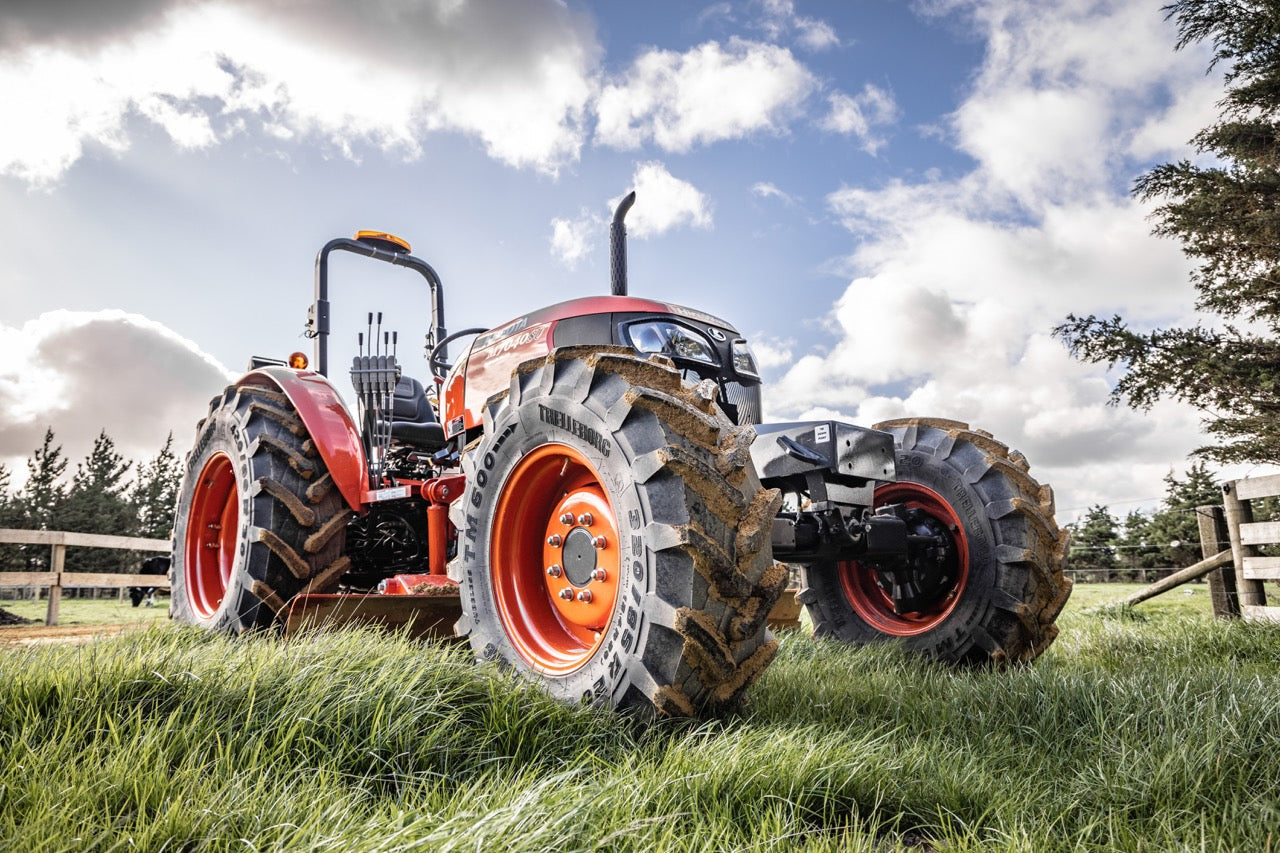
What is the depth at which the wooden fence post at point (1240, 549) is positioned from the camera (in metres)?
6.93

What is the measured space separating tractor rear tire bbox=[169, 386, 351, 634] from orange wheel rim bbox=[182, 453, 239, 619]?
12 cm

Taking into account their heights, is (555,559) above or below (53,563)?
above

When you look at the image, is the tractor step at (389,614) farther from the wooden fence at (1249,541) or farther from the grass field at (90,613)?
the wooden fence at (1249,541)

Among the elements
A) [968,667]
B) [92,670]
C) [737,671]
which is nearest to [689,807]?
[737,671]

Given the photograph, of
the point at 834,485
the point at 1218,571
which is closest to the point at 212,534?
the point at 834,485

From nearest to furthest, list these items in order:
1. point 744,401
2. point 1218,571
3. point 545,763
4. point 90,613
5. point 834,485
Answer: point 545,763
point 834,485
point 744,401
point 1218,571
point 90,613

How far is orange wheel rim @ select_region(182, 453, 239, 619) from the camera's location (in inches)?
191

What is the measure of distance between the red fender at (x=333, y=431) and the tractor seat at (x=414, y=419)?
0.40 meters

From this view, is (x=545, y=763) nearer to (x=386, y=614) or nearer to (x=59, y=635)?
(x=386, y=614)

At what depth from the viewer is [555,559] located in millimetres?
2797

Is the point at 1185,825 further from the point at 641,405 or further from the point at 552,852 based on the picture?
the point at 641,405

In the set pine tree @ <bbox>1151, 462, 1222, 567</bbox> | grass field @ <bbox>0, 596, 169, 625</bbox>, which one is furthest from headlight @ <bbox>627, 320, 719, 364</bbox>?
pine tree @ <bbox>1151, 462, 1222, 567</bbox>

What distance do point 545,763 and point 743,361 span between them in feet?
7.24

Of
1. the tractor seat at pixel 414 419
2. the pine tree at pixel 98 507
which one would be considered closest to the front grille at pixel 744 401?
the tractor seat at pixel 414 419
